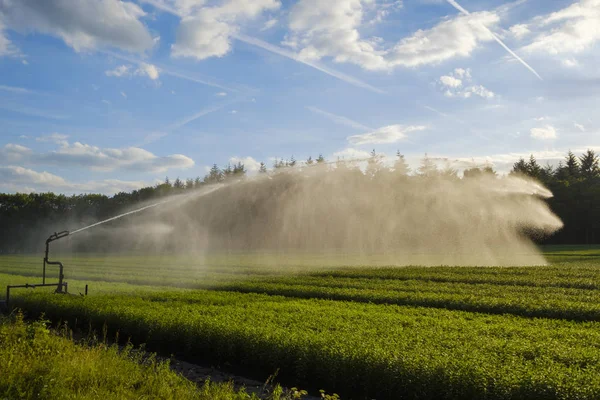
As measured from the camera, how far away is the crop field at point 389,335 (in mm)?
8766

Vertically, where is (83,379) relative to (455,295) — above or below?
below

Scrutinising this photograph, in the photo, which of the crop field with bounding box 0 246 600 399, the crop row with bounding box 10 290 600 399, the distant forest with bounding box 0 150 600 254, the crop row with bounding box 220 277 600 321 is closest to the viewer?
the crop row with bounding box 10 290 600 399

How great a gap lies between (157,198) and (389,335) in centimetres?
9376

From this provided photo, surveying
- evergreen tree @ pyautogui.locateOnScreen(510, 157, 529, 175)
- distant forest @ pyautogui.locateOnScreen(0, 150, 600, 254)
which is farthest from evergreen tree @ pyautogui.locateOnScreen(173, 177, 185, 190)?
evergreen tree @ pyautogui.locateOnScreen(510, 157, 529, 175)

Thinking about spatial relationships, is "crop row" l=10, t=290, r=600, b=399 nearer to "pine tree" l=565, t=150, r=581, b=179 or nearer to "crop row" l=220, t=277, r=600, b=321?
A: "crop row" l=220, t=277, r=600, b=321

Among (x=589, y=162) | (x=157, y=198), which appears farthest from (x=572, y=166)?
(x=157, y=198)

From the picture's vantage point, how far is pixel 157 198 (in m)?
100

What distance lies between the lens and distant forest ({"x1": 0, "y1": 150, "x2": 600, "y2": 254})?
7881cm

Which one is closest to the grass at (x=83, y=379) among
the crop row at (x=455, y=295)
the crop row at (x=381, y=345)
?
the crop row at (x=381, y=345)

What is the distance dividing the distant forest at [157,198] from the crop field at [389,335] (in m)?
57.1

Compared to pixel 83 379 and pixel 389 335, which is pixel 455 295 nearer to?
pixel 389 335

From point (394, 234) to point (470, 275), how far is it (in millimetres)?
32451

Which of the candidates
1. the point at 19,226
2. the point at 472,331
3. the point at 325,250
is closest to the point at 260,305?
the point at 472,331

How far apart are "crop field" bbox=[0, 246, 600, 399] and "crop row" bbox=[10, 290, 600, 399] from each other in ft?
0.09
